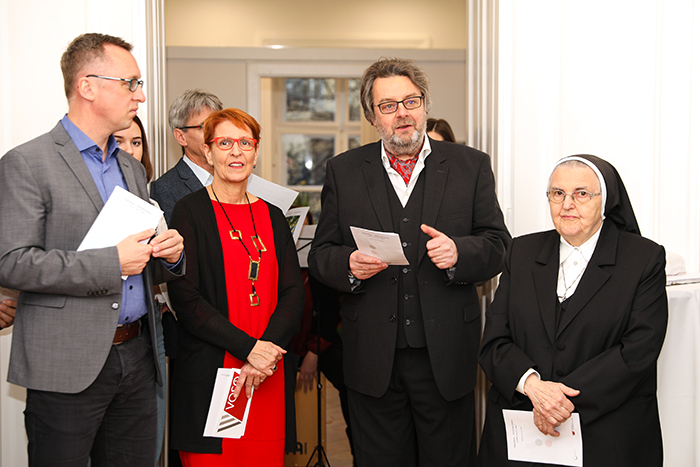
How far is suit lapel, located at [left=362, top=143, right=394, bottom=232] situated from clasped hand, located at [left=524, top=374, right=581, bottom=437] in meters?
0.89

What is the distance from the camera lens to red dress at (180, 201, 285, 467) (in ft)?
8.63

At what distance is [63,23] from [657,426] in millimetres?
3316

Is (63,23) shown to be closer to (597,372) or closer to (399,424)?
(399,424)

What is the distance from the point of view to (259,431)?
2666 mm

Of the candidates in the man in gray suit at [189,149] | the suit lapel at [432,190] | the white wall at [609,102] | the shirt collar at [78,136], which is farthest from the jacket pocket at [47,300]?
the white wall at [609,102]

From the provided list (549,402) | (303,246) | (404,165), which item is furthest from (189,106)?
(549,402)

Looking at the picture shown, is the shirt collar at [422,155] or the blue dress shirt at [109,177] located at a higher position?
the shirt collar at [422,155]

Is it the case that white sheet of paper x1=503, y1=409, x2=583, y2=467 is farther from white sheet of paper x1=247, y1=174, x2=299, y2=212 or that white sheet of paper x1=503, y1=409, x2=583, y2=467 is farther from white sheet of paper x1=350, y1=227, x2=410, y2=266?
white sheet of paper x1=247, y1=174, x2=299, y2=212

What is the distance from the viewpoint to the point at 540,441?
2.14m

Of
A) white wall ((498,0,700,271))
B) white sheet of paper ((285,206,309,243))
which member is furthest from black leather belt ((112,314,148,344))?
white wall ((498,0,700,271))

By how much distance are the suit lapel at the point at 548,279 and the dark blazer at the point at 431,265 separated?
26 cm

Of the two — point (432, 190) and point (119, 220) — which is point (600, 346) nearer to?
point (432, 190)

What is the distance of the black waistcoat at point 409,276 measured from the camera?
8.23ft

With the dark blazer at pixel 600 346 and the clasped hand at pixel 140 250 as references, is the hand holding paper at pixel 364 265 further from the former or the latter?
the clasped hand at pixel 140 250
